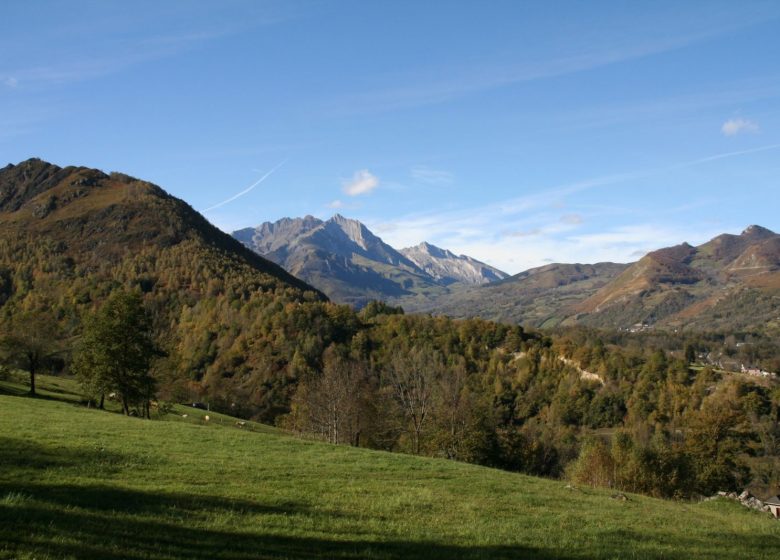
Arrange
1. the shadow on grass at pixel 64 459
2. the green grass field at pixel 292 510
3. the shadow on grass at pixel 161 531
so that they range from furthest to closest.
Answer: the shadow on grass at pixel 64 459 < the green grass field at pixel 292 510 < the shadow on grass at pixel 161 531

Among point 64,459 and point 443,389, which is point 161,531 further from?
point 443,389

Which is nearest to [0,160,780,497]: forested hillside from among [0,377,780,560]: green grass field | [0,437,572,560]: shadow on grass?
[0,377,780,560]: green grass field

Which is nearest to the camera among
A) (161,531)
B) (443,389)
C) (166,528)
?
(161,531)

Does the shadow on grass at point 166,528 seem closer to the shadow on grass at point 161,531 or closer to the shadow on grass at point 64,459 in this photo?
the shadow on grass at point 161,531

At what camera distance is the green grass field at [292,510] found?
37.2ft

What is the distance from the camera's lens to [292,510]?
15.0 metres

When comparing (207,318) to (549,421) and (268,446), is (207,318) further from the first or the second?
(268,446)

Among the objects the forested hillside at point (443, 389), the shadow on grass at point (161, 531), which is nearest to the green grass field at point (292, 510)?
the shadow on grass at point (161, 531)

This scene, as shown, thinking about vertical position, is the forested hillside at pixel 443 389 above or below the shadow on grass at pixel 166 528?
below

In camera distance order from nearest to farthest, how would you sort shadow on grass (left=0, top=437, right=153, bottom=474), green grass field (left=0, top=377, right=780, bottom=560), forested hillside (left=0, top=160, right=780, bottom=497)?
green grass field (left=0, top=377, right=780, bottom=560), shadow on grass (left=0, top=437, right=153, bottom=474), forested hillside (left=0, top=160, right=780, bottom=497)

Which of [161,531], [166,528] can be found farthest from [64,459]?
[161,531]

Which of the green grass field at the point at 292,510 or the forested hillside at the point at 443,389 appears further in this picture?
the forested hillside at the point at 443,389

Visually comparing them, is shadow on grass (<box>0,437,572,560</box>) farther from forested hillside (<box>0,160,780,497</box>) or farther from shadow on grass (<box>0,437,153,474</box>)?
forested hillside (<box>0,160,780,497</box>)

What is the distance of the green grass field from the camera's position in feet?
37.2
